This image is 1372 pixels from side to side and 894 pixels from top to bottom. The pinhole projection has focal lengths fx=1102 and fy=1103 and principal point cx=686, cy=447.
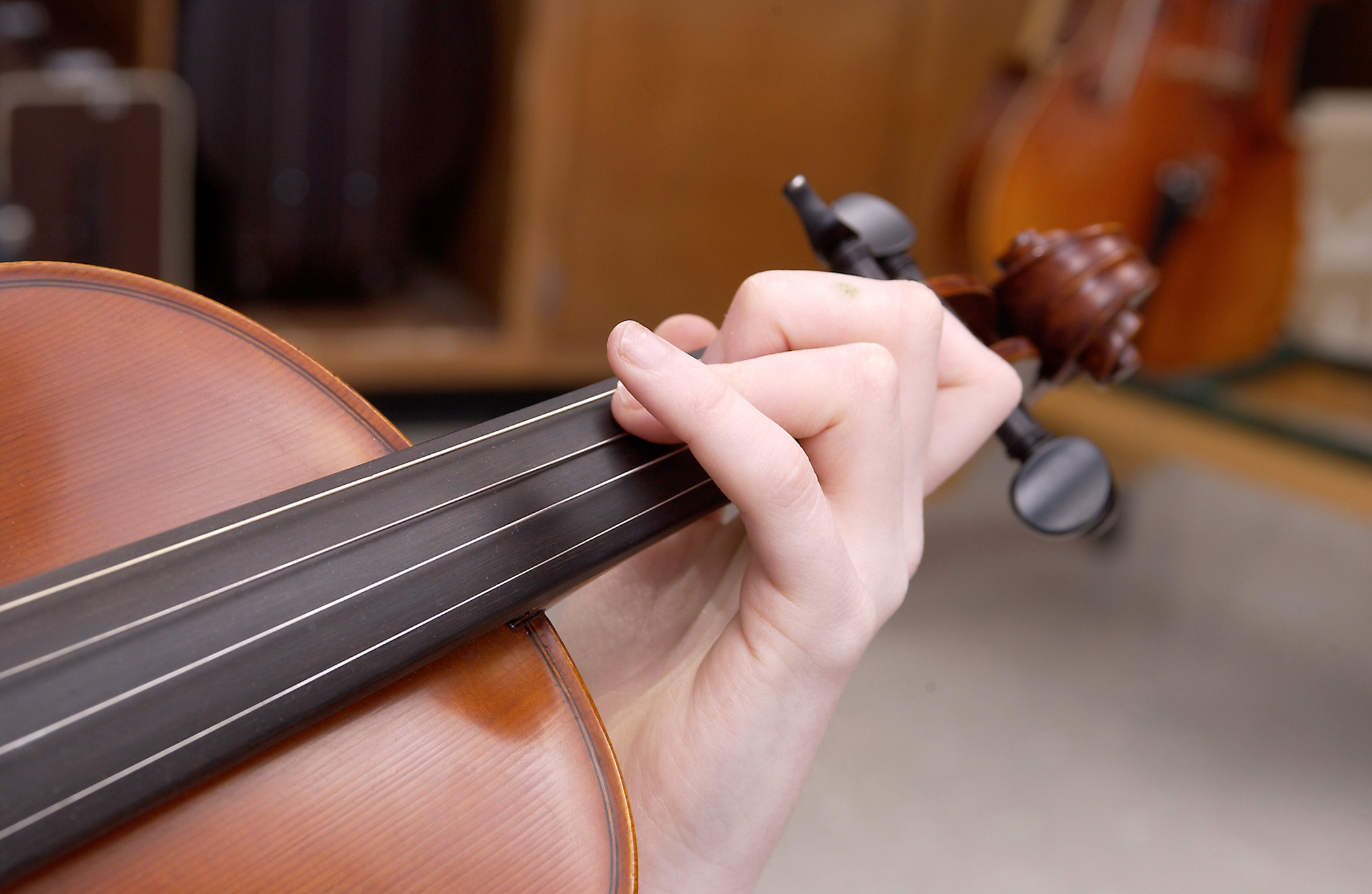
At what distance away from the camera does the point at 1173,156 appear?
1179 millimetres

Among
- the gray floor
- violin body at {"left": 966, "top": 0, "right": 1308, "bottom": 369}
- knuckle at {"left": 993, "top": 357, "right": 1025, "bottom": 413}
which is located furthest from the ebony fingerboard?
violin body at {"left": 966, "top": 0, "right": 1308, "bottom": 369}

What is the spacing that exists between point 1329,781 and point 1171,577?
42 centimetres

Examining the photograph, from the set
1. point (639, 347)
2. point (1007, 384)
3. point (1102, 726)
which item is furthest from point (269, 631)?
point (1102, 726)

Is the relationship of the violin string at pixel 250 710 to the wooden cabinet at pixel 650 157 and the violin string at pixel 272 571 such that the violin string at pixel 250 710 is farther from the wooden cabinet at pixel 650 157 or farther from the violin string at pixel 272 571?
the wooden cabinet at pixel 650 157

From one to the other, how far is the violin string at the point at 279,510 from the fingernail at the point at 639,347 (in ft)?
0.20

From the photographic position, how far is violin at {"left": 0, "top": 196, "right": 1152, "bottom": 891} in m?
0.27

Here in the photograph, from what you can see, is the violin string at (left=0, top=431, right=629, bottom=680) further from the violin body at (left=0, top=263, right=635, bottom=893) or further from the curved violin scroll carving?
the curved violin scroll carving

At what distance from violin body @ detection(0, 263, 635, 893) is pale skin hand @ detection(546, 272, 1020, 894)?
6 centimetres

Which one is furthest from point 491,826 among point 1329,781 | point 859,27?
point 859,27

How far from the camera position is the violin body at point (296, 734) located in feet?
0.97

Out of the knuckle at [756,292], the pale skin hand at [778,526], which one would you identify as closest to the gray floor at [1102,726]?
the pale skin hand at [778,526]

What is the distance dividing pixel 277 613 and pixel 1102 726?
918 mm

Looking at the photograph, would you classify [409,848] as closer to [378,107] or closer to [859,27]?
[378,107]

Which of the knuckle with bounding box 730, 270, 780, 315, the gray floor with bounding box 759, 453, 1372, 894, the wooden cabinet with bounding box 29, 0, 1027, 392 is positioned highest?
the knuckle with bounding box 730, 270, 780, 315
